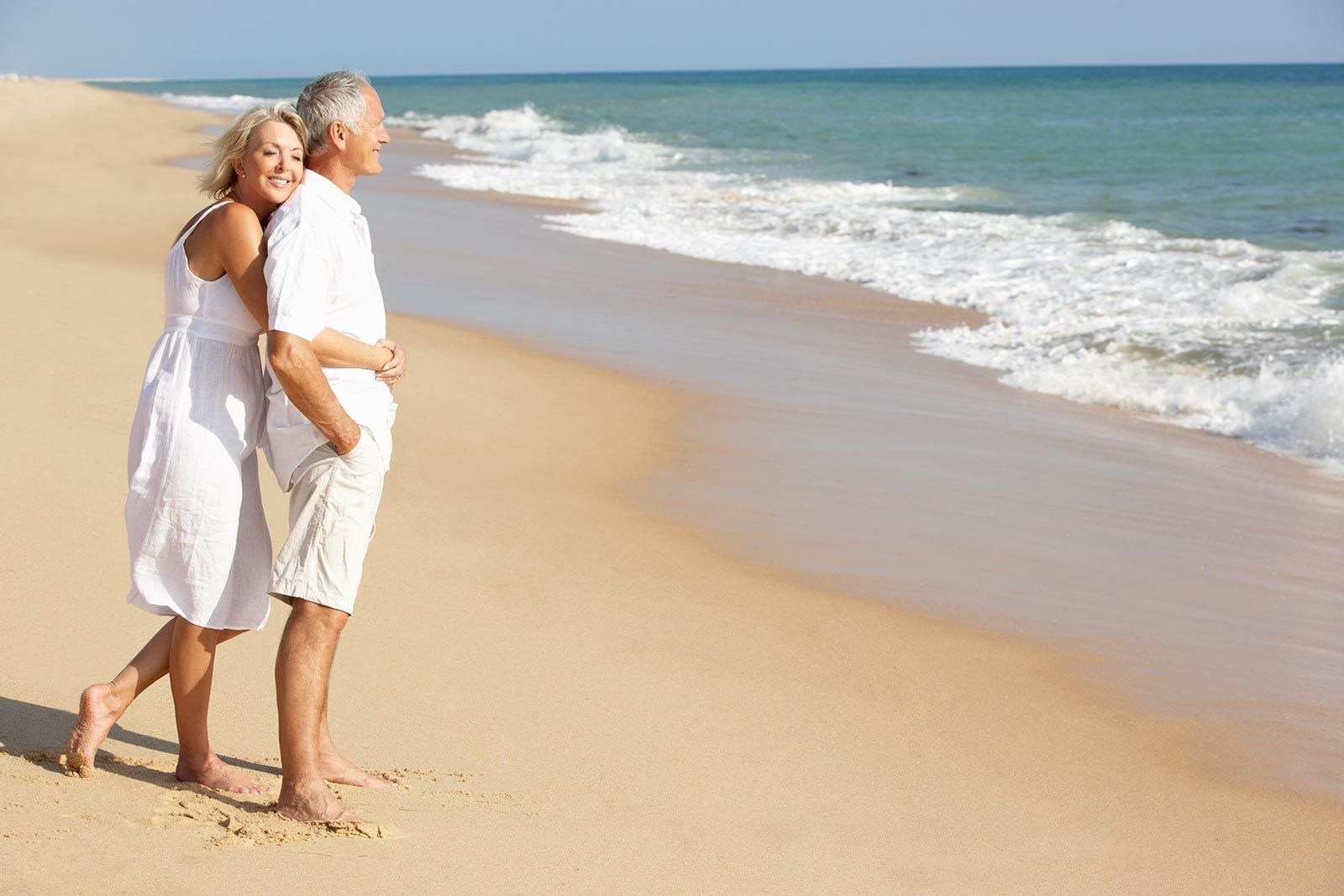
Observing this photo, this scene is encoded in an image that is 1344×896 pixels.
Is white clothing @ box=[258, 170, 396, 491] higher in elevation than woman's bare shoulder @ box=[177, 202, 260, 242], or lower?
lower

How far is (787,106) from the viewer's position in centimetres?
5678

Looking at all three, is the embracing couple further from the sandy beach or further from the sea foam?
the sea foam

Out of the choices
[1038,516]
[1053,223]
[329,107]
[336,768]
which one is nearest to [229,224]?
[329,107]

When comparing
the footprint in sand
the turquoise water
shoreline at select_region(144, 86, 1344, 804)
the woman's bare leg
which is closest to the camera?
the footprint in sand

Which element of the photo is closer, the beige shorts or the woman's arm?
the woman's arm

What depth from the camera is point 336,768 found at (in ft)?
10.4

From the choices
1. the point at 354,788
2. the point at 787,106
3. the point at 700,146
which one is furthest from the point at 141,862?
the point at 787,106

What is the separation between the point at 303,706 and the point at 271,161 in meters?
1.24

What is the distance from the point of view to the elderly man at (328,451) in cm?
285

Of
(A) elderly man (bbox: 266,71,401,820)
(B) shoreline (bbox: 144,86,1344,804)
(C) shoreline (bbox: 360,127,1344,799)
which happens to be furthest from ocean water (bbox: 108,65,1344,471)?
(A) elderly man (bbox: 266,71,401,820)

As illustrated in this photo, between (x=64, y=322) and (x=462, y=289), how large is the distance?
418cm

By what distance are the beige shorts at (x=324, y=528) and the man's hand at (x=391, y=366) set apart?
14 centimetres

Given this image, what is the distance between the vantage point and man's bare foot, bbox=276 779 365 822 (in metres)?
2.90

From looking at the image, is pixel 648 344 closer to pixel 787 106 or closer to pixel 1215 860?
pixel 1215 860
